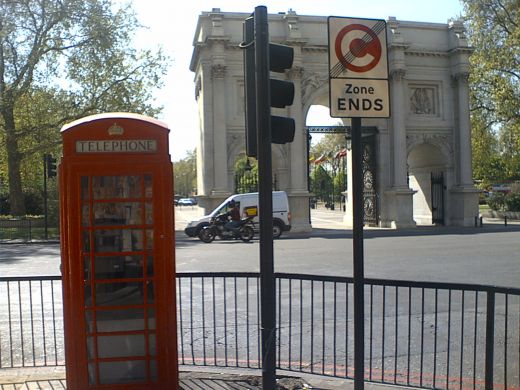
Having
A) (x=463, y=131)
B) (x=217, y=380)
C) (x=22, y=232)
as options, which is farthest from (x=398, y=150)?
(x=217, y=380)

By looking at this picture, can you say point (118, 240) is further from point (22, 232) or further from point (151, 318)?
point (22, 232)

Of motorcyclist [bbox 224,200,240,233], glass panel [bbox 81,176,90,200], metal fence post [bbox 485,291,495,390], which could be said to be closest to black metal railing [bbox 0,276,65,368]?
glass panel [bbox 81,176,90,200]

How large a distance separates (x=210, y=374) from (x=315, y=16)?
31056mm

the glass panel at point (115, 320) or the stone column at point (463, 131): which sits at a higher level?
the stone column at point (463, 131)

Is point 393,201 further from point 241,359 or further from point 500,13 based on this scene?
point 241,359

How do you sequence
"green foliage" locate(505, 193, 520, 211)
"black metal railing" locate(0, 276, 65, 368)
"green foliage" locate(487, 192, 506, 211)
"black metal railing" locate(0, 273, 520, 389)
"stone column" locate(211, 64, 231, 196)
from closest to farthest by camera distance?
"black metal railing" locate(0, 273, 520, 389) < "black metal railing" locate(0, 276, 65, 368) < "stone column" locate(211, 64, 231, 196) < "green foliage" locate(505, 193, 520, 211) < "green foliage" locate(487, 192, 506, 211)

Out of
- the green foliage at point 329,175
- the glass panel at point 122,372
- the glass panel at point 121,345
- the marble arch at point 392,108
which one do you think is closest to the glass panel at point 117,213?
the glass panel at point 121,345

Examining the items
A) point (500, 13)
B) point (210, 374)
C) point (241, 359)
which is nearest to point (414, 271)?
point (241, 359)

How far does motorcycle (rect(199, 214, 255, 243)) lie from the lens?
2520cm

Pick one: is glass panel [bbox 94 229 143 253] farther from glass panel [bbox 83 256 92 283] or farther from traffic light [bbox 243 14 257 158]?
traffic light [bbox 243 14 257 158]

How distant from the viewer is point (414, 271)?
→ 13555 millimetres

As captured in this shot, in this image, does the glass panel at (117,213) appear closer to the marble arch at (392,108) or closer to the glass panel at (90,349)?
the glass panel at (90,349)

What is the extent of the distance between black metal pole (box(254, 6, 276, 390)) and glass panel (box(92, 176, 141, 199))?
3.22 feet

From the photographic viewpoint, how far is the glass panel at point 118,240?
15.1 ft
